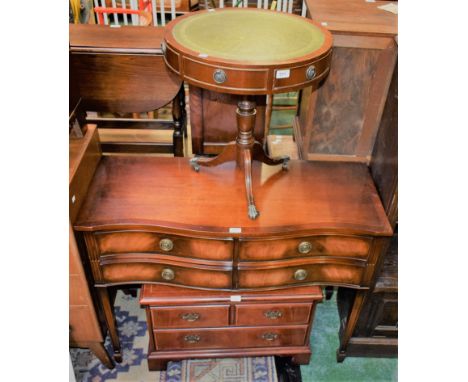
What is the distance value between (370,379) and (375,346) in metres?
0.16

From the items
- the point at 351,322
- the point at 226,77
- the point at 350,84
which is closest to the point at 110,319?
the point at 351,322

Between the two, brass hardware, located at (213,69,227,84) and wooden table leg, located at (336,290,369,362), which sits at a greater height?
brass hardware, located at (213,69,227,84)

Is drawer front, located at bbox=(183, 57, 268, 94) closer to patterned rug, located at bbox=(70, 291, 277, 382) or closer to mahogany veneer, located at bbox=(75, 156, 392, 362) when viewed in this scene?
mahogany veneer, located at bbox=(75, 156, 392, 362)

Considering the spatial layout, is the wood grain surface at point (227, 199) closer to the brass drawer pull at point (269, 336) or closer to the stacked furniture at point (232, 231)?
the stacked furniture at point (232, 231)

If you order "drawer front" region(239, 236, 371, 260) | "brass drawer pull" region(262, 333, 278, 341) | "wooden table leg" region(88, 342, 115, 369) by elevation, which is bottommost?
"wooden table leg" region(88, 342, 115, 369)

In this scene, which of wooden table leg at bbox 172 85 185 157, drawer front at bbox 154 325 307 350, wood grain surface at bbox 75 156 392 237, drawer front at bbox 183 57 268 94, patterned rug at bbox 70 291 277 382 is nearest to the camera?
drawer front at bbox 183 57 268 94

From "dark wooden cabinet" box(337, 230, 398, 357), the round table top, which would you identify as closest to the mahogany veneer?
"dark wooden cabinet" box(337, 230, 398, 357)

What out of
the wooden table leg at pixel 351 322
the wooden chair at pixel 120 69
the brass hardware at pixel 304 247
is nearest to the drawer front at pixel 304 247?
the brass hardware at pixel 304 247

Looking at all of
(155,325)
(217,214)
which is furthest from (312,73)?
(155,325)

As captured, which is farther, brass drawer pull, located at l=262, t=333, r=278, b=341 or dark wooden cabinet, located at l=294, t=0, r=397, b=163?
brass drawer pull, located at l=262, t=333, r=278, b=341

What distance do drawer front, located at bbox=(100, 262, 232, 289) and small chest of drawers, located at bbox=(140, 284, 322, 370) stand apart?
0.07 meters

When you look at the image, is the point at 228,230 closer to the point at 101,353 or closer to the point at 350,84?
the point at 350,84

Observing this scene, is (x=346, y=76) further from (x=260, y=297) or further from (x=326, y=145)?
(x=260, y=297)

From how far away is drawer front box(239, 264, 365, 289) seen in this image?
5.49ft
